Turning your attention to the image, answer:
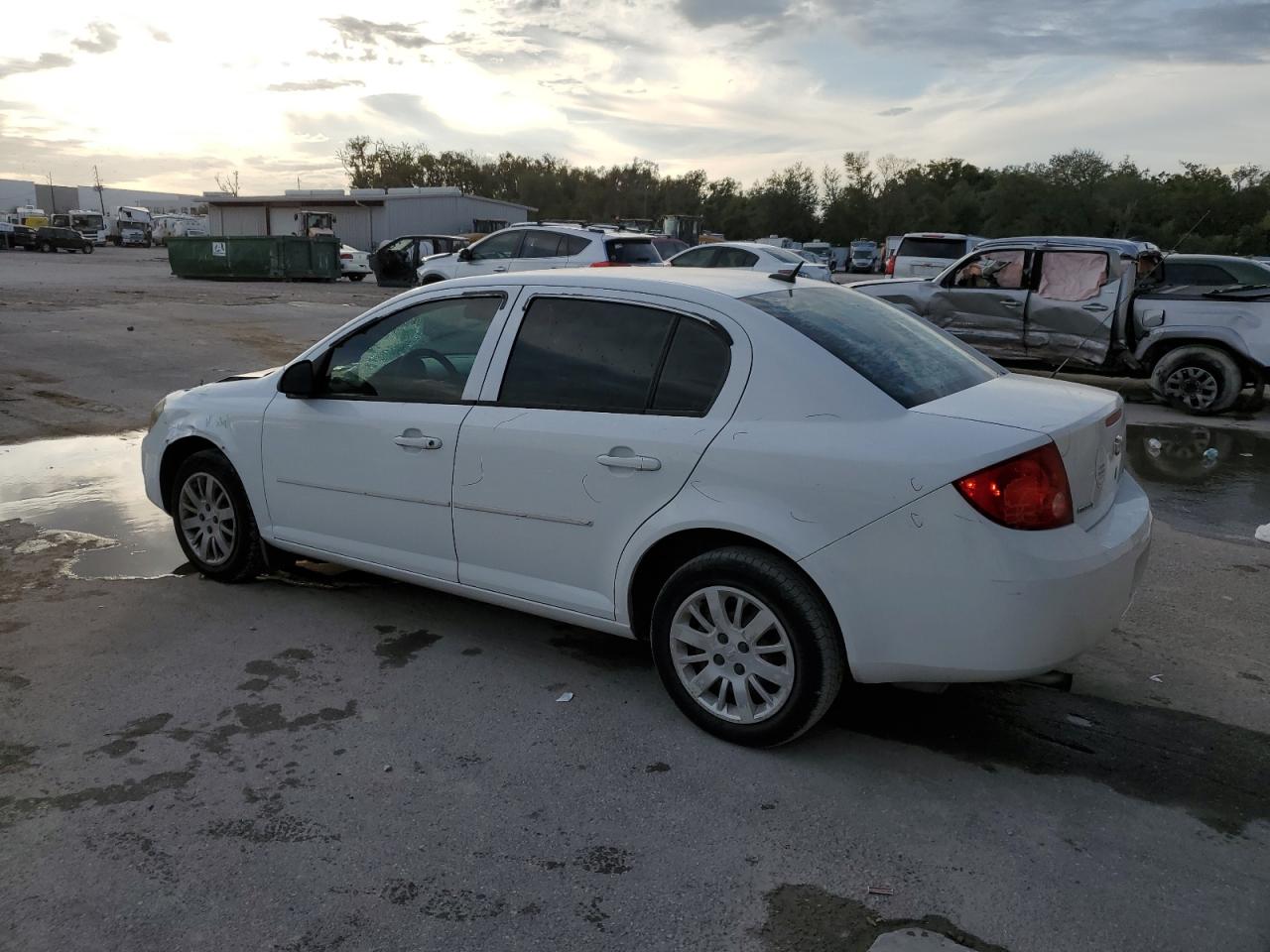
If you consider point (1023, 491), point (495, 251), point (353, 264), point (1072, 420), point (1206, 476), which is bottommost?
point (1206, 476)

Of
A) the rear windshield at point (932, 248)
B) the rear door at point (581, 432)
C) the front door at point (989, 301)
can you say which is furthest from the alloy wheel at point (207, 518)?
the rear windshield at point (932, 248)

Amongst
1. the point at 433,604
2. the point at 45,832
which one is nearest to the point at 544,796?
the point at 45,832

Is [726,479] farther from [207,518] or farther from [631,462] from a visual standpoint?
[207,518]

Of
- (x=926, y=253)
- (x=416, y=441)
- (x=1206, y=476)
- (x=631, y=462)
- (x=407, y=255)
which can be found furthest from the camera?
(x=407, y=255)

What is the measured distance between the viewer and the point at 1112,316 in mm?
11297

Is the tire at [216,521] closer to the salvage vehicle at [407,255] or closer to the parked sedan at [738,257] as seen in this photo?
the parked sedan at [738,257]

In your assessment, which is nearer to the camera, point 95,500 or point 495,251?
point 95,500

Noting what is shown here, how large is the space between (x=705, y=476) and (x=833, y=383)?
55 cm

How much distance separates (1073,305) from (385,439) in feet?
32.0

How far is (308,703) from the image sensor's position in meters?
3.89

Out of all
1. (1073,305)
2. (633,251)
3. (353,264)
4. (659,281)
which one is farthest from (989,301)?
(353,264)

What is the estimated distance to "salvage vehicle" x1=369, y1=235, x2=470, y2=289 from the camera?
92.3ft

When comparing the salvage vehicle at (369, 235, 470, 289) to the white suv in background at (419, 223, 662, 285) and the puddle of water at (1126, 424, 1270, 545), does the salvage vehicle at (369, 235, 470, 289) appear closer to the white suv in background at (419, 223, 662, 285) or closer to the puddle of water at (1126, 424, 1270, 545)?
the white suv in background at (419, 223, 662, 285)

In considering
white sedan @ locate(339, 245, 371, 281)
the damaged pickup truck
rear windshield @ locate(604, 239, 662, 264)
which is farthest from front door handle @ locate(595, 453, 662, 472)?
white sedan @ locate(339, 245, 371, 281)
